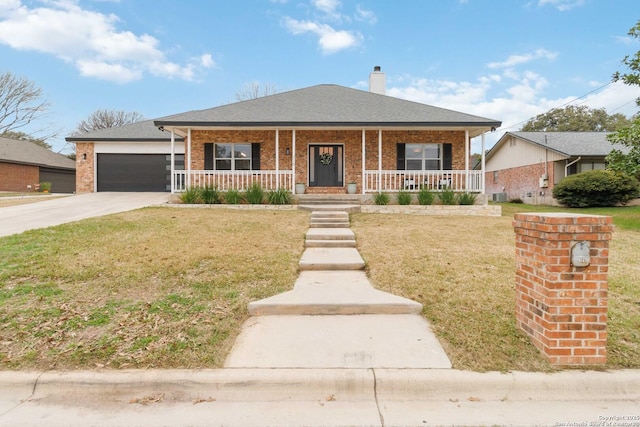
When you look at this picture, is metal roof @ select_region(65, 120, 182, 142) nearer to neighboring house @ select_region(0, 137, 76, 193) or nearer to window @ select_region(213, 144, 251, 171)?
window @ select_region(213, 144, 251, 171)

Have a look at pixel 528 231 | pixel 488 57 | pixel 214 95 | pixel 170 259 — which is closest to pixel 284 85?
pixel 214 95

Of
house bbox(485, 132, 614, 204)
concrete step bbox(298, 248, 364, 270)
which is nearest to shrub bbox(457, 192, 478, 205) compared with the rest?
concrete step bbox(298, 248, 364, 270)

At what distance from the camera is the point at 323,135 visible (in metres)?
13.2

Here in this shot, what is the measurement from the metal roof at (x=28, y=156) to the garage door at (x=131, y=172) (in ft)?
34.0

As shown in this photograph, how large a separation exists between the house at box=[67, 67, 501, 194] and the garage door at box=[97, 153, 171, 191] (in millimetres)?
4524

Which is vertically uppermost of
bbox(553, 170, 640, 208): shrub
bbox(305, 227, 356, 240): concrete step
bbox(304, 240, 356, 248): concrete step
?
bbox(553, 170, 640, 208): shrub

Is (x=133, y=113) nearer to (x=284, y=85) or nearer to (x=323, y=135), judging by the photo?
(x=284, y=85)

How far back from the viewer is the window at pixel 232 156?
13391 millimetres

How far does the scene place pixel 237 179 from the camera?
41.2 ft

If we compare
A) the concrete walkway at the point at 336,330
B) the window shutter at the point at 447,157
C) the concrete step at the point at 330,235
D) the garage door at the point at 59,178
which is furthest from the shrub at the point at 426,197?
the garage door at the point at 59,178

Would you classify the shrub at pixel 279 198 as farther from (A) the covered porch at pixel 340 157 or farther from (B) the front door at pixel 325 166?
(B) the front door at pixel 325 166

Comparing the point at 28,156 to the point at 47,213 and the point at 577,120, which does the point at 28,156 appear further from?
the point at 577,120

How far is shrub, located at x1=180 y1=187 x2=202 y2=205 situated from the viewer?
36.9ft

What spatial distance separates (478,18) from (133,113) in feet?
125
